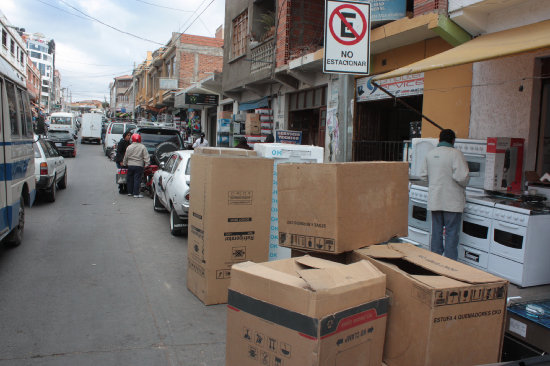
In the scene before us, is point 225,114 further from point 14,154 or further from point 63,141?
point 14,154

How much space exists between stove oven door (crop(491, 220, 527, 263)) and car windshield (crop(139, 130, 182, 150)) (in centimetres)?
1029

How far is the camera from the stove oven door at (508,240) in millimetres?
5234

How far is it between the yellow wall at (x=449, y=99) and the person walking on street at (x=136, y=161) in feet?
24.4

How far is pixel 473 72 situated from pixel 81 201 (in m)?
9.69

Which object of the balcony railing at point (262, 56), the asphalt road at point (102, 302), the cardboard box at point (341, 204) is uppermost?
the balcony railing at point (262, 56)

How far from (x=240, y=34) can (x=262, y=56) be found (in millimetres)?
3460

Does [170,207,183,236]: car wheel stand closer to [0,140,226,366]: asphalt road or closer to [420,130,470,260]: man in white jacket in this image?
[0,140,226,366]: asphalt road

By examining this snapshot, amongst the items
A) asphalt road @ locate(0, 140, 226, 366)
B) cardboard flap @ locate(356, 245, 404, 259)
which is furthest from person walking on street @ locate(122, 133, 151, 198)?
cardboard flap @ locate(356, 245, 404, 259)

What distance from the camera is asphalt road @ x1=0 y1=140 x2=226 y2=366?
12.2 ft

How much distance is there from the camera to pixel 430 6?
7898 millimetres

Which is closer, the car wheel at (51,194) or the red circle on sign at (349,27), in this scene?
the red circle on sign at (349,27)

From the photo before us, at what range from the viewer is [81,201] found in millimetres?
11414

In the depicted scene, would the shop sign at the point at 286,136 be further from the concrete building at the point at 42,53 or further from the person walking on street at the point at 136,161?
the concrete building at the point at 42,53

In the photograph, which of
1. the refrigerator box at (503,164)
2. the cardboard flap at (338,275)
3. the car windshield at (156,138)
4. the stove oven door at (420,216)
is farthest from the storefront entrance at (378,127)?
the cardboard flap at (338,275)
